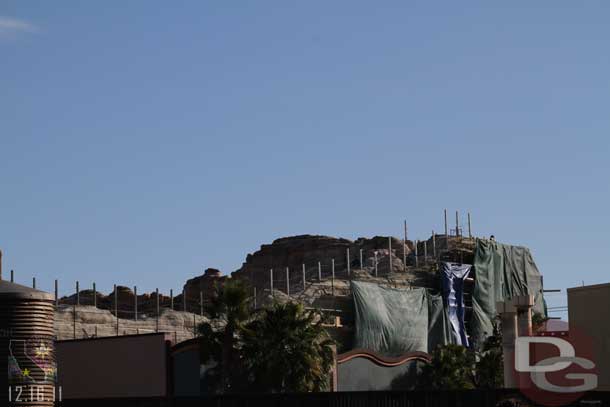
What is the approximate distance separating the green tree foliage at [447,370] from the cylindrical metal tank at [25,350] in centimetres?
2628

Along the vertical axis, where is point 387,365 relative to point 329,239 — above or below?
below

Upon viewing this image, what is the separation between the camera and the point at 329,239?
160875mm

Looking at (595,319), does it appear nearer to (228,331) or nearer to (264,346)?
(264,346)

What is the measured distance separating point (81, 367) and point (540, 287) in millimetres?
48120

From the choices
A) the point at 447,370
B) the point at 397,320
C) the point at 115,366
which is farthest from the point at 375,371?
the point at 397,320

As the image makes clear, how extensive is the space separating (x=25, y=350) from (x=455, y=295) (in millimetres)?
48483

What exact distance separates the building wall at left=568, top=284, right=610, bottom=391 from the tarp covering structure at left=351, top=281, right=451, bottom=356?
25.4 m

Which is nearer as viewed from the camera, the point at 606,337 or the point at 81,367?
the point at 606,337

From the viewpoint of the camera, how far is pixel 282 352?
47281 millimetres

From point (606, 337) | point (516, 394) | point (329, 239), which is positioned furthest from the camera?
point (329, 239)

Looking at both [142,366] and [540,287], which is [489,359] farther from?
[540,287]

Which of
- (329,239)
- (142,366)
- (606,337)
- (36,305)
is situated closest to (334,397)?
(36,305)

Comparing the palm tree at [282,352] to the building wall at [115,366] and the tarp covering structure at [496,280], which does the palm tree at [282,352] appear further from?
the tarp covering structure at [496,280]

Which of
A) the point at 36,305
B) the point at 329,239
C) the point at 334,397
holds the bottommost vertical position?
the point at 334,397
